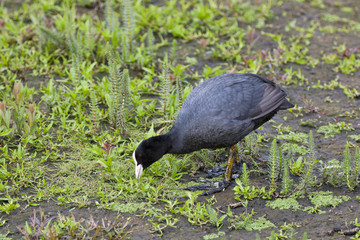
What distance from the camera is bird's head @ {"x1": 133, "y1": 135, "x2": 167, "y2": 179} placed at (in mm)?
4645

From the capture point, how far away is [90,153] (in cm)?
527

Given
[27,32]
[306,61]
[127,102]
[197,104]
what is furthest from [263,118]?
[27,32]

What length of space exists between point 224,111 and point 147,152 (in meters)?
0.86

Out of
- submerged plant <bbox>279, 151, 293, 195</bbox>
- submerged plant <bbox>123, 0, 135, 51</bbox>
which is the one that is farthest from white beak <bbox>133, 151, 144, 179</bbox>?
submerged plant <bbox>123, 0, 135, 51</bbox>

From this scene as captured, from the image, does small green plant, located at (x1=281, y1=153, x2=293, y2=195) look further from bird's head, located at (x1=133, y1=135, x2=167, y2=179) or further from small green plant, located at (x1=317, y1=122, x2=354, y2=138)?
small green plant, located at (x1=317, y1=122, x2=354, y2=138)

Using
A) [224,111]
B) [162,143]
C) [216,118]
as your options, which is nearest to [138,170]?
[162,143]

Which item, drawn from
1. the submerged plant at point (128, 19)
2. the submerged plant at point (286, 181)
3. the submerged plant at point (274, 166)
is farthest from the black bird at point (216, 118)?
the submerged plant at point (128, 19)

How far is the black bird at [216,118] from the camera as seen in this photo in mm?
4656

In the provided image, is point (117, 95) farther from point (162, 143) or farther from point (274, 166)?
point (274, 166)

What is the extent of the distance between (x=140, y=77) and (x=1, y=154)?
2.35 meters

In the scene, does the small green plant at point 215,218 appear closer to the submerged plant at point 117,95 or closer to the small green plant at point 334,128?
the submerged plant at point 117,95

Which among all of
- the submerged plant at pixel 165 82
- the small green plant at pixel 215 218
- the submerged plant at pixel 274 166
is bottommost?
the small green plant at pixel 215 218

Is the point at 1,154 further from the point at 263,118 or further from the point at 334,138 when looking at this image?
the point at 334,138

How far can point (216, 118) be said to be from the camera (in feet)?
15.3
